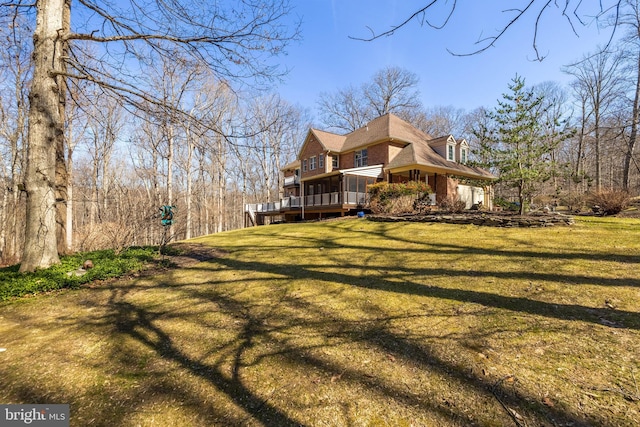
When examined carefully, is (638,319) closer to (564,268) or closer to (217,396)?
(564,268)

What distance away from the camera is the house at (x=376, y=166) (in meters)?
19.1

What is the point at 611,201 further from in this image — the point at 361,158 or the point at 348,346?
the point at 361,158

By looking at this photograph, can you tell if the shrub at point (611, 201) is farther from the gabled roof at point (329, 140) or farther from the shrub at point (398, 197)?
the gabled roof at point (329, 140)

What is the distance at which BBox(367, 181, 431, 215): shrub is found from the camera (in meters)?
15.1

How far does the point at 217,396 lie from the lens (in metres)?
2.52

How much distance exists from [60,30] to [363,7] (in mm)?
7011

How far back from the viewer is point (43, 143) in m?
5.68

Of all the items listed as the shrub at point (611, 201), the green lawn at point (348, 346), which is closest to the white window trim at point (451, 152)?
the shrub at point (611, 201)

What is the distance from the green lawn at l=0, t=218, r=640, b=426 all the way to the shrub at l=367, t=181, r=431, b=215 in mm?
9034

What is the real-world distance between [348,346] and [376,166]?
17762 millimetres

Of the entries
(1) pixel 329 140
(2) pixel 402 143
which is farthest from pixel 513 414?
(1) pixel 329 140

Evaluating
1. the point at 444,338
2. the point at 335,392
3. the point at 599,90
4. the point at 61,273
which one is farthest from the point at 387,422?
the point at 599,90

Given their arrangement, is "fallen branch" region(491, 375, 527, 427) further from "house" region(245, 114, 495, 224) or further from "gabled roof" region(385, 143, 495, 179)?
"gabled roof" region(385, 143, 495, 179)

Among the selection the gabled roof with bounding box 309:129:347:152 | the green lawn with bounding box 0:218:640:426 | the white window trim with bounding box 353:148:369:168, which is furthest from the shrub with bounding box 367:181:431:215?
the green lawn with bounding box 0:218:640:426
